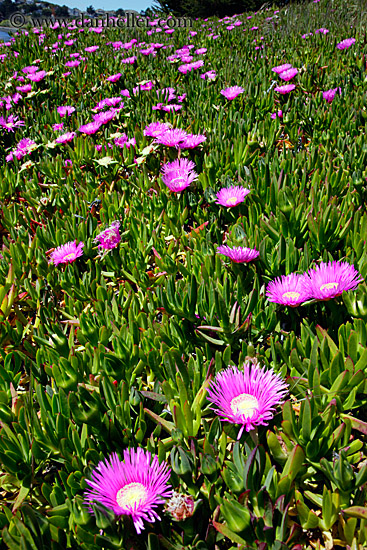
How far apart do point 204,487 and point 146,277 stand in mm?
682

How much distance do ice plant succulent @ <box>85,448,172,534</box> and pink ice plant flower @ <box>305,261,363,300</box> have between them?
480 millimetres

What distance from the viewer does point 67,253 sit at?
4.50 feet

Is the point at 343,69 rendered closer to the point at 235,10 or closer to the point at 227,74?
the point at 227,74

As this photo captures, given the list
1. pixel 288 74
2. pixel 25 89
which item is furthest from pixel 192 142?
pixel 25 89

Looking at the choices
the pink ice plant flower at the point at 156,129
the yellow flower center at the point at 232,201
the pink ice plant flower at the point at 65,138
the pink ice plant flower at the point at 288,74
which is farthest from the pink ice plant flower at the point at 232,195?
the pink ice plant flower at the point at 288,74

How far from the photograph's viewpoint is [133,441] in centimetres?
87

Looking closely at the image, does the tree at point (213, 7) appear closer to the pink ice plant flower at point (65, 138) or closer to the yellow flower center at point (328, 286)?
the pink ice plant flower at point (65, 138)

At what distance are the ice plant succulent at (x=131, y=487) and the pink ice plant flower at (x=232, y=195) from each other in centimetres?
87

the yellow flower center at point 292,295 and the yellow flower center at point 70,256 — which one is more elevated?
the yellow flower center at point 292,295

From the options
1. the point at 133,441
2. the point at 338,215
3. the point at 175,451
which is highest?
the point at 338,215

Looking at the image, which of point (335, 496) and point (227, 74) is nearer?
point (335, 496)

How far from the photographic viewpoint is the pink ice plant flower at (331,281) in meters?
0.91

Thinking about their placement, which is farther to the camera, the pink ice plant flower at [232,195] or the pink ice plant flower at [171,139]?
the pink ice plant flower at [171,139]

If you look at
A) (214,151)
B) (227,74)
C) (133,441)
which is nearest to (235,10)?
(227,74)
